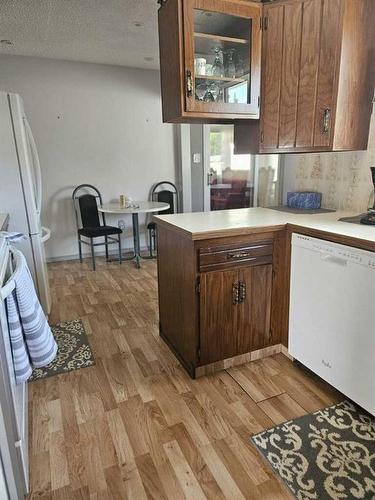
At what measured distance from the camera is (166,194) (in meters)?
4.73

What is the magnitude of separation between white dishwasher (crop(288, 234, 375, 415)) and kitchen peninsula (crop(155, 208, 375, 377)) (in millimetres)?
109

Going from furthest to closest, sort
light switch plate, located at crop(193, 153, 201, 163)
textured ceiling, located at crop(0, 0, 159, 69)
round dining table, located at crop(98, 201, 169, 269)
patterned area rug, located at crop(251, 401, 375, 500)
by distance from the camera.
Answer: light switch plate, located at crop(193, 153, 201, 163), round dining table, located at crop(98, 201, 169, 269), textured ceiling, located at crop(0, 0, 159, 69), patterned area rug, located at crop(251, 401, 375, 500)

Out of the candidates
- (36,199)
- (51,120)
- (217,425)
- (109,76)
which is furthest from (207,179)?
(217,425)

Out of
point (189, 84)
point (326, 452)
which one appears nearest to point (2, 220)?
point (189, 84)

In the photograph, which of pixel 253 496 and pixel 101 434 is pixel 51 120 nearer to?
pixel 101 434

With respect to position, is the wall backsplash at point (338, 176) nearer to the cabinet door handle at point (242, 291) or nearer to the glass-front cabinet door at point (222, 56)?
the glass-front cabinet door at point (222, 56)

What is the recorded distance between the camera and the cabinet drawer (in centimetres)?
179

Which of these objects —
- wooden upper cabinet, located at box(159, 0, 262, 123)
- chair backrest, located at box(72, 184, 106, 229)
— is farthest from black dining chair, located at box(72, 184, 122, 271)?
wooden upper cabinet, located at box(159, 0, 262, 123)

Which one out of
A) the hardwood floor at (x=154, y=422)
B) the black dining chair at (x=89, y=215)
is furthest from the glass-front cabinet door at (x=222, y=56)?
the black dining chair at (x=89, y=215)

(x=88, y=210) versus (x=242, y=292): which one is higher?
(x=88, y=210)

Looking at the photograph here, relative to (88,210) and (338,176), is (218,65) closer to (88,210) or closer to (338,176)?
(338,176)

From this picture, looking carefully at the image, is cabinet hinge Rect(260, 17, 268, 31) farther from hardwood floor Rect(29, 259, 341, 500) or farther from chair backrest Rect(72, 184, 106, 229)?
chair backrest Rect(72, 184, 106, 229)

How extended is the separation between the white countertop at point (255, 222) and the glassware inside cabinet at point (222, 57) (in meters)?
0.72

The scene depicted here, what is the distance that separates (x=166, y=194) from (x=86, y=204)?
3.72 feet
